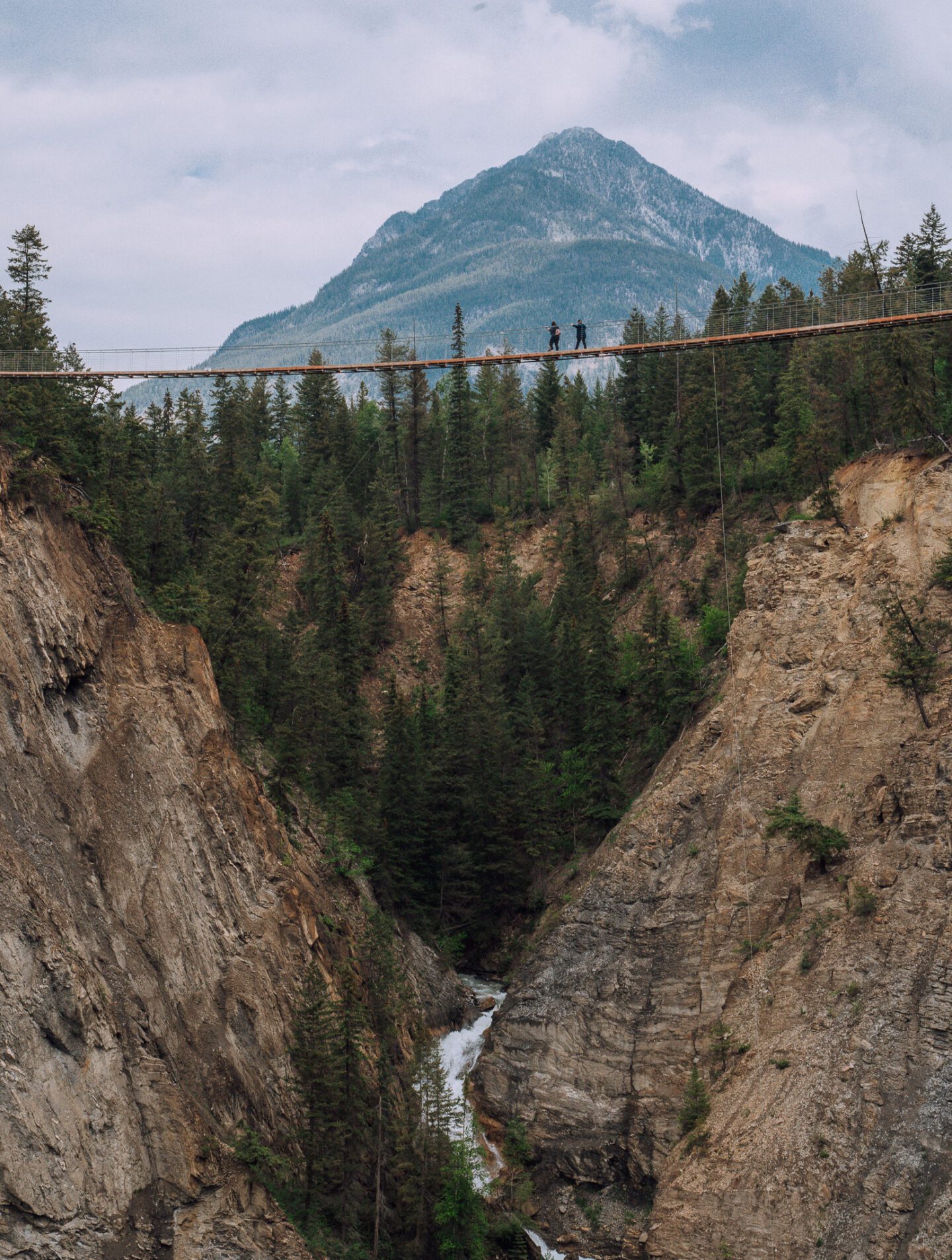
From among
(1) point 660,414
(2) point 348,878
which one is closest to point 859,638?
(2) point 348,878

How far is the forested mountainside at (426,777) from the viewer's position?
34.4 meters

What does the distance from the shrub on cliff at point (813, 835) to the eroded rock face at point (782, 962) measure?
0.50 metres

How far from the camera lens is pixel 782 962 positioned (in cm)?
3872

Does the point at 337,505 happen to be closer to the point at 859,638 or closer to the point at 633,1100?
the point at 859,638

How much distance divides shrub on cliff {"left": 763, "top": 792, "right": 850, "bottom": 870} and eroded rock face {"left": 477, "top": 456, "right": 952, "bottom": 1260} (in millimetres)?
503

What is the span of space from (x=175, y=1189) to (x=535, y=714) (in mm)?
29753

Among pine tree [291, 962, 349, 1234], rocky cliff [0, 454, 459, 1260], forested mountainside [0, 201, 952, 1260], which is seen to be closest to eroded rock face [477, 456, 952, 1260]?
forested mountainside [0, 201, 952, 1260]

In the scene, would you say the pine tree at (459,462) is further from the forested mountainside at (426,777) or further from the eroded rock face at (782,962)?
the eroded rock face at (782,962)

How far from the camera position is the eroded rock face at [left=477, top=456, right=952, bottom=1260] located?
110ft

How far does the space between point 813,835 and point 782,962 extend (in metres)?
3.91

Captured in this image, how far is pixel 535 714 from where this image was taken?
189 ft

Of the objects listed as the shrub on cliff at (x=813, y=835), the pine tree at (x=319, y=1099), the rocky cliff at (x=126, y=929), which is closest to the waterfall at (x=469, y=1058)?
the rocky cliff at (x=126, y=929)

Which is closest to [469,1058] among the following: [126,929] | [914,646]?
[126,929]

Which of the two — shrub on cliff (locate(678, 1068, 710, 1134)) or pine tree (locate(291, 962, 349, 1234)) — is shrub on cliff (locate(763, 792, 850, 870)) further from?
pine tree (locate(291, 962, 349, 1234))
